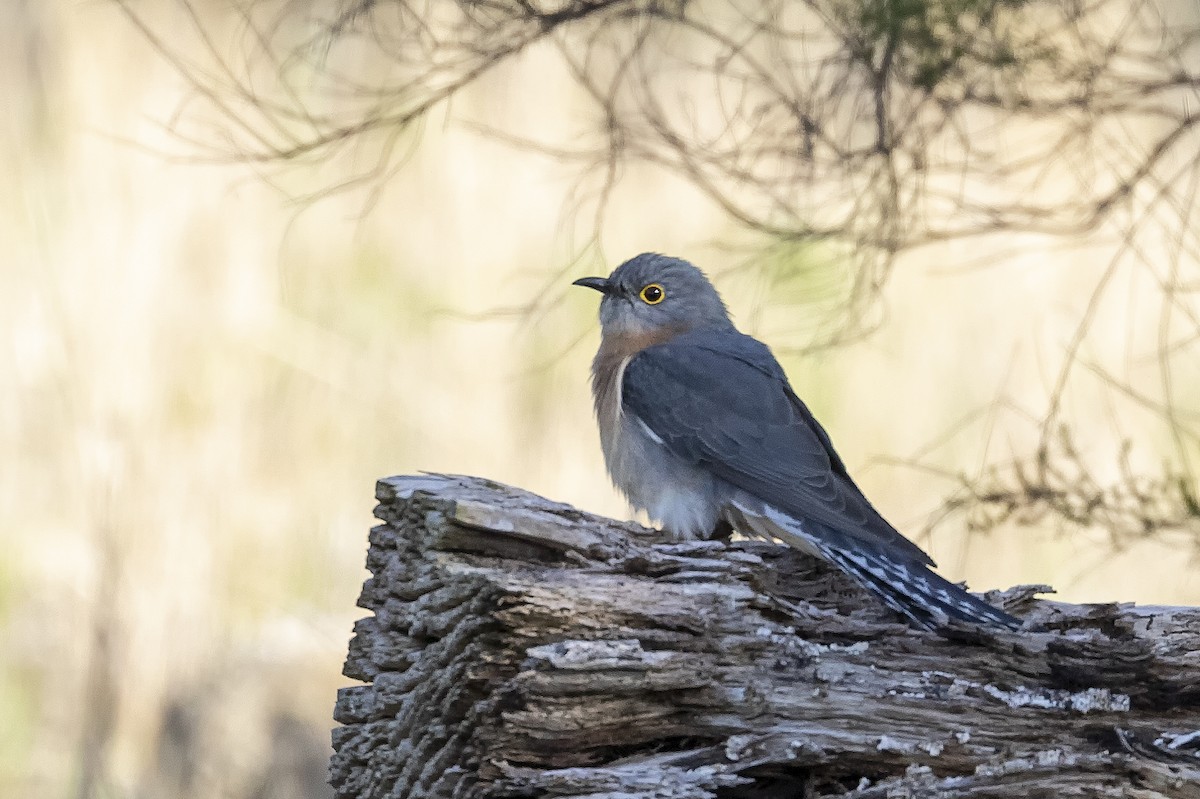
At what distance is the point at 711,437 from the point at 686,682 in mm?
1536

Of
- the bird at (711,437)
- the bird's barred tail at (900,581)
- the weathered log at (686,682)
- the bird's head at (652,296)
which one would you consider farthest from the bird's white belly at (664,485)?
the weathered log at (686,682)

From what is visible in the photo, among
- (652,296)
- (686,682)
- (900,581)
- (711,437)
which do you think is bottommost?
(686,682)

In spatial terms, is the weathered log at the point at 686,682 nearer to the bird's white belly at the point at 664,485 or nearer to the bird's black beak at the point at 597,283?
the bird's white belly at the point at 664,485

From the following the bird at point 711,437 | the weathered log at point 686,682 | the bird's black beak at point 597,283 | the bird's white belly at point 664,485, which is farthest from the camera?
the bird's black beak at point 597,283

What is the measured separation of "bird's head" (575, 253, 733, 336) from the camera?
5055 mm

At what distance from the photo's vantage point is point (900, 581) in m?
3.27

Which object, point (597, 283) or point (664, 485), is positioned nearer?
→ point (664, 485)

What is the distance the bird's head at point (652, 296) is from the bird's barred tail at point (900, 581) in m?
1.38

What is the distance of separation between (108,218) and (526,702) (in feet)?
14.6

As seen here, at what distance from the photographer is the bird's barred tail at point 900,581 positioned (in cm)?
312

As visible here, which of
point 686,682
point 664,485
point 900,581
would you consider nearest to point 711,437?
point 664,485

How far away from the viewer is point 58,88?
6.25 metres

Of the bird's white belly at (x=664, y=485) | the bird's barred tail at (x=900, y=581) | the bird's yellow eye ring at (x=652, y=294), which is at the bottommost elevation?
the bird's barred tail at (x=900, y=581)

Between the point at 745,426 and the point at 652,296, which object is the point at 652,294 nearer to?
the point at 652,296
